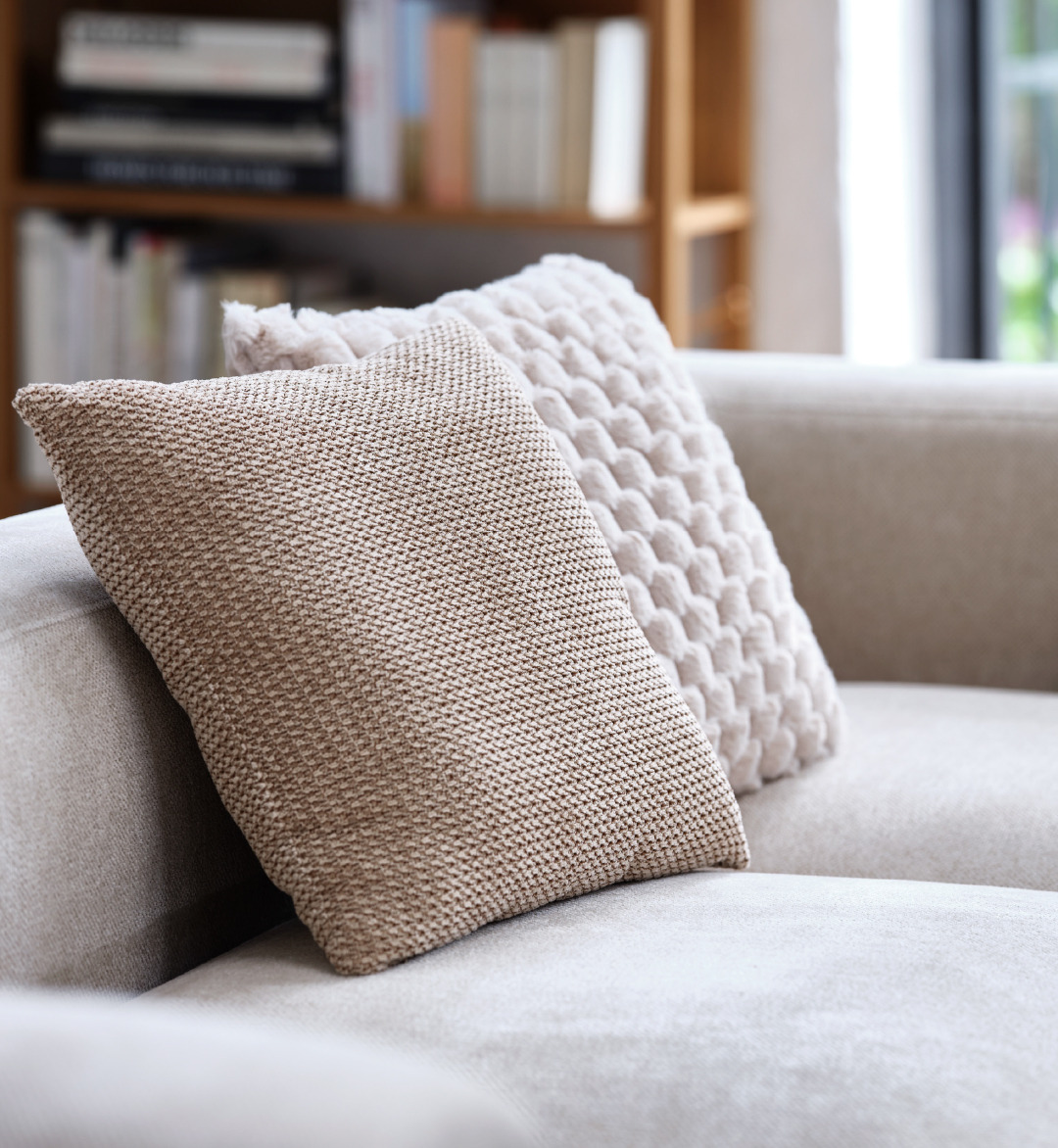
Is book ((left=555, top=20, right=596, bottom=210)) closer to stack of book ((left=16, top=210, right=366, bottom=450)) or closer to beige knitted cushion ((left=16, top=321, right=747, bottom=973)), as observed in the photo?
stack of book ((left=16, top=210, right=366, bottom=450))

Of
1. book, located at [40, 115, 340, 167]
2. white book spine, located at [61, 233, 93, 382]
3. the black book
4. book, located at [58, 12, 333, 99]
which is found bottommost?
white book spine, located at [61, 233, 93, 382]

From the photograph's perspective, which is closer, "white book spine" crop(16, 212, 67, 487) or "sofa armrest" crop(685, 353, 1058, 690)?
"sofa armrest" crop(685, 353, 1058, 690)

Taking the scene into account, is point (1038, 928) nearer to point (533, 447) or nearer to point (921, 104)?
point (533, 447)

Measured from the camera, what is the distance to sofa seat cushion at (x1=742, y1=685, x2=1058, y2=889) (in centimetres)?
108

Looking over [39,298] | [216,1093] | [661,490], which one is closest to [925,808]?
[661,490]

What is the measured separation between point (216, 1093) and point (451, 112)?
76.7 inches

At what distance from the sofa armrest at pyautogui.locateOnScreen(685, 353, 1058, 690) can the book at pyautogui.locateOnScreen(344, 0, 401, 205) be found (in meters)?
0.93

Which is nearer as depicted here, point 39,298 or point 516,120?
point 516,120

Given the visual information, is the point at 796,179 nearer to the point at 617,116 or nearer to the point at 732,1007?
the point at 617,116

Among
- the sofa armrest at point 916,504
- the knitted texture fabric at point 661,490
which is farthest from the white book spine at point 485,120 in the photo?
the knitted texture fabric at point 661,490

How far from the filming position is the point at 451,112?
87.0 inches

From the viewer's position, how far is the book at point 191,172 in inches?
90.9

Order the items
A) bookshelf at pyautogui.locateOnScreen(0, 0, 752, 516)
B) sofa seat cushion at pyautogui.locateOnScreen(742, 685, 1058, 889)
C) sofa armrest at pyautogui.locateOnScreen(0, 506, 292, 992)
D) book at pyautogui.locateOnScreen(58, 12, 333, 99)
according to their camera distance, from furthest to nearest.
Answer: book at pyautogui.locateOnScreen(58, 12, 333, 99), bookshelf at pyautogui.locateOnScreen(0, 0, 752, 516), sofa seat cushion at pyautogui.locateOnScreen(742, 685, 1058, 889), sofa armrest at pyautogui.locateOnScreen(0, 506, 292, 992)

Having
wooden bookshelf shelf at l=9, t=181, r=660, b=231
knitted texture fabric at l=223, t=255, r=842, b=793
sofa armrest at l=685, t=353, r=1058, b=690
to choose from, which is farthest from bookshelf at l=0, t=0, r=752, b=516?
knitted texture fabric at l=223, t=255, r=842, b=793
